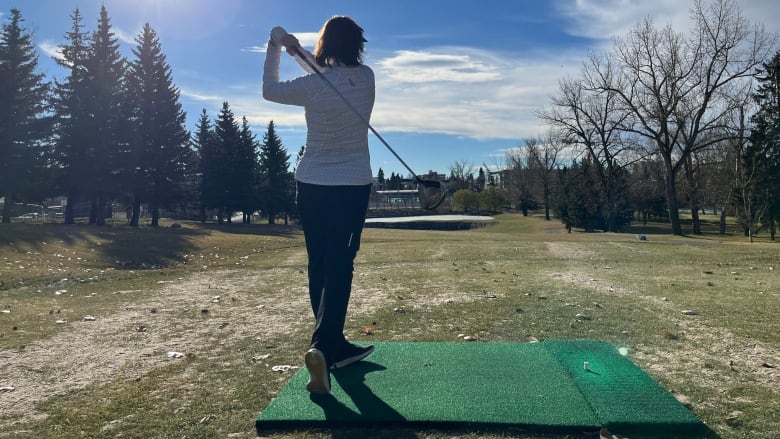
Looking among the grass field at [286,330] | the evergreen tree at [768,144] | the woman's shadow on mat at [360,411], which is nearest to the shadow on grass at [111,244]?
the grass field at [286,330]

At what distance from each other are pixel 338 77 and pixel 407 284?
531 centimetres

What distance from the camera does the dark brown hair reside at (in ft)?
11.8

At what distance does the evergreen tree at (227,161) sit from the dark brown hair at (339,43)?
4107cm

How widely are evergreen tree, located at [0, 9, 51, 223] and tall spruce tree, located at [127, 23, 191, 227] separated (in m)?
4.56

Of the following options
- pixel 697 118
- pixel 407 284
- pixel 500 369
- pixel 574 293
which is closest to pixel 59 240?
pixel 407 284

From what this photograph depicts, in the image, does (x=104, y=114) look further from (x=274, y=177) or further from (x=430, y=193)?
(x=430, y=193)

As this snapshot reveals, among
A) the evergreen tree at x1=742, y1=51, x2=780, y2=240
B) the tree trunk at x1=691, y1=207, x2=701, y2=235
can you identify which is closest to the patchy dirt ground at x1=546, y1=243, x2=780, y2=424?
the evergreen tree at x1=742, y1=51, x2=780, y2=240

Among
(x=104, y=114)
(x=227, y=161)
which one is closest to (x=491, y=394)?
(x=104, y=114)

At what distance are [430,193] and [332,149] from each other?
3.55 ft

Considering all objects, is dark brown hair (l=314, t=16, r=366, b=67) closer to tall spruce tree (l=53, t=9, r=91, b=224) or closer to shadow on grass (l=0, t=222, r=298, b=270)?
shadow on grass (l=0, t=222, r=298, b=270)

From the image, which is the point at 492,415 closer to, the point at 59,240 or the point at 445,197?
the point at 445,197

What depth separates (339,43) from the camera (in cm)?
360

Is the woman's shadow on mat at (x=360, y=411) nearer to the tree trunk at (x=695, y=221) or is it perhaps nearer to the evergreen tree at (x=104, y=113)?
the evergreen tree at (x=104, y=113)

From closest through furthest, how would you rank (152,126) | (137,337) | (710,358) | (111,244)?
(710,358), (137,337), (111,244), (152,126)
